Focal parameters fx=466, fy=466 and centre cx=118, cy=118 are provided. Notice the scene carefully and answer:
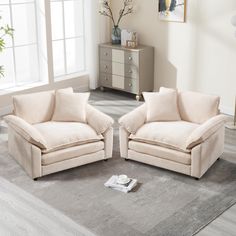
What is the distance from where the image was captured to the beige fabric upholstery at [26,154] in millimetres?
5164

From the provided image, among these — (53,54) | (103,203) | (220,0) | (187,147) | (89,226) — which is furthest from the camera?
(53,54)

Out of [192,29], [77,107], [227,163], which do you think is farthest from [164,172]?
[192,29]

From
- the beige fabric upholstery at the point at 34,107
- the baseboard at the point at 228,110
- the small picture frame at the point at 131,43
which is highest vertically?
the small picture frame at the point at 131,43

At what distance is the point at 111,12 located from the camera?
28.7ft

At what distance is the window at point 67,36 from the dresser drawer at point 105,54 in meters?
0.46

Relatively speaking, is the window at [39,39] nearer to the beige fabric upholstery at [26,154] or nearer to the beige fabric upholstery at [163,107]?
the beige fabric upholstery at [26,154]

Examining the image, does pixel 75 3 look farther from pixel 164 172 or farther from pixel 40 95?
pixel 164 172

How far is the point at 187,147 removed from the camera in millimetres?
5211

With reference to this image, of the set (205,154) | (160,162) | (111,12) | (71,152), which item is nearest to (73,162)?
(71,152)

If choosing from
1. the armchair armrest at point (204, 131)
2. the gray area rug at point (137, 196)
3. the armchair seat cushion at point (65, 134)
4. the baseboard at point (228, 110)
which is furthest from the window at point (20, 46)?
the armchair armrest at point (204, 131)

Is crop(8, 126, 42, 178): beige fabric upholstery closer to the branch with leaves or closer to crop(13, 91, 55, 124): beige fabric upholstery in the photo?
crop(13, 91, 55, 124): beige fabric upholstery

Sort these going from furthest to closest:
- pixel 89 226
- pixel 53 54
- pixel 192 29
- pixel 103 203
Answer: pixel 53 54
pixel 192 29
pixel 103 203
pixel 89 226

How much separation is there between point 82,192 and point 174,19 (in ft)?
13.0

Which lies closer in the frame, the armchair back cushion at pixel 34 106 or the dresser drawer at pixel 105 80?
the armchair back cushion at pixel 34 106
